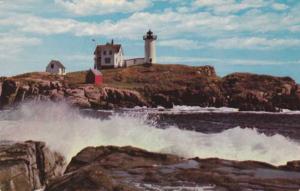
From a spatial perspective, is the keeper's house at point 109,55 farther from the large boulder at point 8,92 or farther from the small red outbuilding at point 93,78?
the large boulder at point 8,92

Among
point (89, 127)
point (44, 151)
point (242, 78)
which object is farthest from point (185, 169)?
point (242, 78)

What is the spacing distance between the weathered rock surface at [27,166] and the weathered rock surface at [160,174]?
2073 mm

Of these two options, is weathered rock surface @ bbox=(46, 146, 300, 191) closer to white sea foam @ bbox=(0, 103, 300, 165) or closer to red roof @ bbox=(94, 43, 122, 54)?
white sea foam @ bbox=(0, 103, 300, 165)

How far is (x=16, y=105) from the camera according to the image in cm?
12275

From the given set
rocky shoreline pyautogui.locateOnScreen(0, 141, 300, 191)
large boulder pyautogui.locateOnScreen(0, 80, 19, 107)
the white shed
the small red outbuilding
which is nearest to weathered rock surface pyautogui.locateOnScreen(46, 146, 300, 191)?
rocky shoreline pyautogui.locateOnScreen(0, 141, 300, 191)

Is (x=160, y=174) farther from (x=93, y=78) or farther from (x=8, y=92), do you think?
(x=93, y=78)

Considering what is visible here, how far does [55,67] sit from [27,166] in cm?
13411

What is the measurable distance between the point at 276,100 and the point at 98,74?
4461cm

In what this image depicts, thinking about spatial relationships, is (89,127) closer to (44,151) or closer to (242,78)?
(44,151)

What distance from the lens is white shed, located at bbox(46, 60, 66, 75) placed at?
153m

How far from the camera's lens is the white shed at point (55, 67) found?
501ft

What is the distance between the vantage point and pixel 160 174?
1825 centimetres

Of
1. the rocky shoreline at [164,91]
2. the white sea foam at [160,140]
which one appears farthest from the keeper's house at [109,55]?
the white sea foam at [160,140]

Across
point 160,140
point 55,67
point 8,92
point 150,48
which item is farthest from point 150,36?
point 160,140
